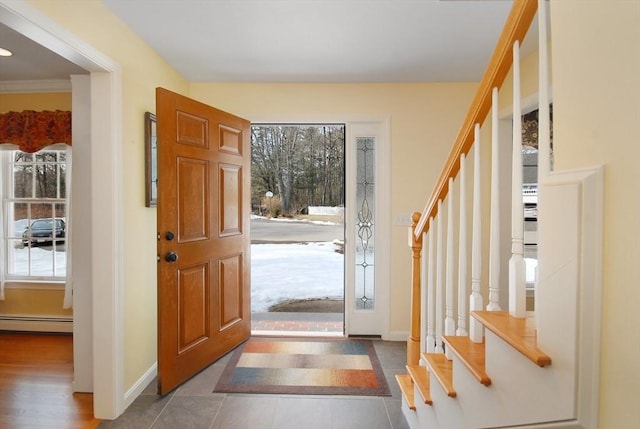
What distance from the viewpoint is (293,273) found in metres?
5.48

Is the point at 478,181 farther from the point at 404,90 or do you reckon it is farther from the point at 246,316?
the point at 246,316

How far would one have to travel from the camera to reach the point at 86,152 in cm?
→ 222

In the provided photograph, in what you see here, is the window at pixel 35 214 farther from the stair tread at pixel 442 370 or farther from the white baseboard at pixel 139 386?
the stair tread at pixel 442 370

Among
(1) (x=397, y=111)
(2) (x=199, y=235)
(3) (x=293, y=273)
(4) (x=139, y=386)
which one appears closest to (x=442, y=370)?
(2) (x=199, y=235)

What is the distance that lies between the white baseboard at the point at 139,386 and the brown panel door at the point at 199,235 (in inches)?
7.4

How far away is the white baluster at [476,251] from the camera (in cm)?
115

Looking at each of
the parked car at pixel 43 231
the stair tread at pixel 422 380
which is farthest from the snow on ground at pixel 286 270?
the stair tread at pixel 422 380

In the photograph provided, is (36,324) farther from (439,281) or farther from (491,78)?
(491,78)

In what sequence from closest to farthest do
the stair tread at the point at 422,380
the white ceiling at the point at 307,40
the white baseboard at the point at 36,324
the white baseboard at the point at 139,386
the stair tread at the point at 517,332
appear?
the stair tread at the point at 517,332 < the stair tread at the point at 422,380 < the white ceiling at the point at 307,40 < the white baseboard at the point at 139,386 < the white baseboard at the point at 36,324

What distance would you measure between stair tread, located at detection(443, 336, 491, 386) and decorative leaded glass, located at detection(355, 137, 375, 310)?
6.41ft

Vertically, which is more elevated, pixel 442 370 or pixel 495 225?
pixel 495 225

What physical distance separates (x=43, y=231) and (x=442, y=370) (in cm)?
394

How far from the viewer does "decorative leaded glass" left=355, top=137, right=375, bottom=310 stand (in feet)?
10.4

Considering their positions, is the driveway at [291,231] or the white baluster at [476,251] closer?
the white baluster at [476,251]
